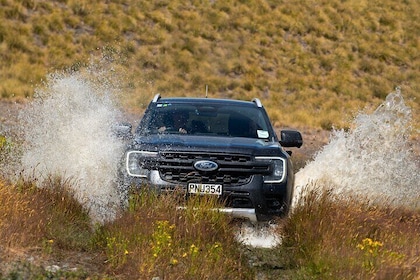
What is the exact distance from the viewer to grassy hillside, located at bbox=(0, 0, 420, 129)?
1346 inches

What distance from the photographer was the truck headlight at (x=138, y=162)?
30.8 feet

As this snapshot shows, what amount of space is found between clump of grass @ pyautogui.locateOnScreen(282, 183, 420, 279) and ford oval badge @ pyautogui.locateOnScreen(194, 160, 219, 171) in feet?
3.25

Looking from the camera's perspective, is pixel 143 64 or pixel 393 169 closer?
pixel 393 169

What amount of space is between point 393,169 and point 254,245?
6.03 m

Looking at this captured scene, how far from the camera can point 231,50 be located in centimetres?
3862

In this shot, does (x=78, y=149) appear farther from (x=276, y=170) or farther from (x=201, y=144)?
(x=276, y=170)

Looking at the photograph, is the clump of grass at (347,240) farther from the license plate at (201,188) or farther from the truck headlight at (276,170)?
the license plate at (201,188)

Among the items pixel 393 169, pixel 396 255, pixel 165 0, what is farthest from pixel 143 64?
pixel 396 255

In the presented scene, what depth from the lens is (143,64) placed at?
35.8 metres

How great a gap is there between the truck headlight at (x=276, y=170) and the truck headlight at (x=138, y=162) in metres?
1.10

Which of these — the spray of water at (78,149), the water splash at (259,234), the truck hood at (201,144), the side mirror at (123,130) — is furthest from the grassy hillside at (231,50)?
the water splash at (259,234)

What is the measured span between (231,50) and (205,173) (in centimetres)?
2958

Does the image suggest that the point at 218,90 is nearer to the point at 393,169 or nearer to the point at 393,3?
the point at 393,3

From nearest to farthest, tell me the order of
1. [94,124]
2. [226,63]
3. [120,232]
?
[120,232] → [94,124] → [226,63]
